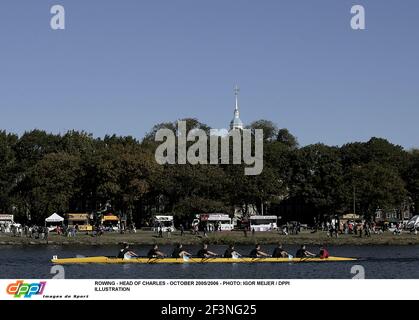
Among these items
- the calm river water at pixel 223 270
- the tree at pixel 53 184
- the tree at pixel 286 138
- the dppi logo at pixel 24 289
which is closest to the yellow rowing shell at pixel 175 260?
the calm river water at pixel 223 270

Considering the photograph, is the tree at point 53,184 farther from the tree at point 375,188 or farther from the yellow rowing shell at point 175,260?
the yellow rowing shell at point 175,260

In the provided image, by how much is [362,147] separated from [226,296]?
125454 mm

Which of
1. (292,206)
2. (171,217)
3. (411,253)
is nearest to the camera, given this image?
(411,253)

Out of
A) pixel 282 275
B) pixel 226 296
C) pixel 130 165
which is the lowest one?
pixel 282 275

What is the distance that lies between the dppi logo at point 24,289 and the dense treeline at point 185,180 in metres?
92.6

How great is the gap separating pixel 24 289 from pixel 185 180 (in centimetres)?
9461

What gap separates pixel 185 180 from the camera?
364 feet

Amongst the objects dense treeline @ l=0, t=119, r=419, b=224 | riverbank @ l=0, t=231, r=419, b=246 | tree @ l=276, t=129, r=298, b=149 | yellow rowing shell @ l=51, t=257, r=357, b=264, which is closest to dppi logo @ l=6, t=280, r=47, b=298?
yellow rowing shell @ l=51, t=257, r=357, b=264

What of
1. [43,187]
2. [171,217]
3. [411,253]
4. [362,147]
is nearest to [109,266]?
[411,253]

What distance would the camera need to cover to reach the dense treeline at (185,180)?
367 ft

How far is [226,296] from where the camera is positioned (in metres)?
15.3

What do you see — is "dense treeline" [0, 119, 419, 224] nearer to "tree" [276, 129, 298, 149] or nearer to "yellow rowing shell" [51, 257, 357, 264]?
"tree" [276, 129, 298, 149]
